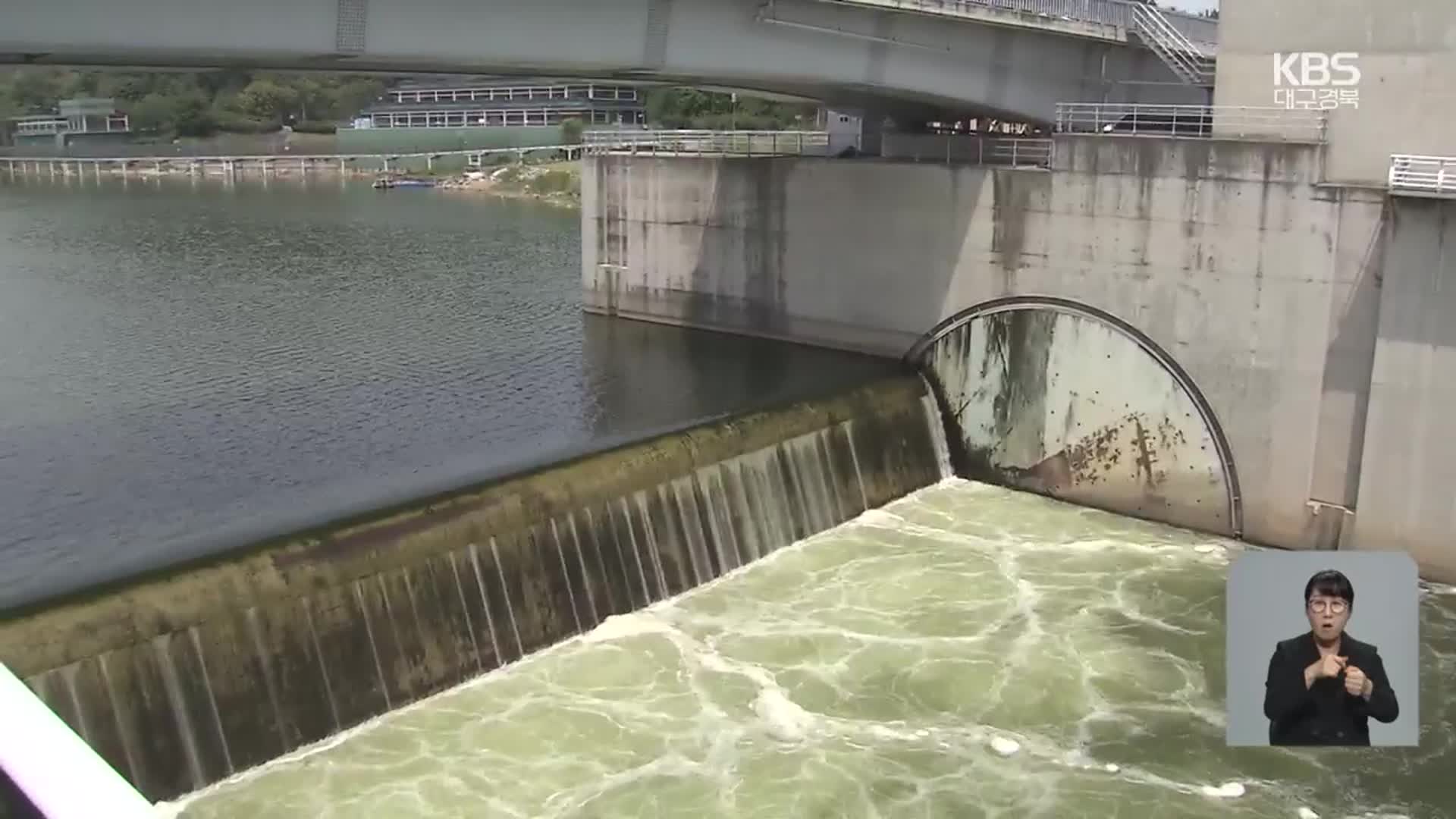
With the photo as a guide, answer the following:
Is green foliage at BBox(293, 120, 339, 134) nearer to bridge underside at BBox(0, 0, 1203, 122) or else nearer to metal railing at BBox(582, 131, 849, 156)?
metal railing at BBox(582, 131, 849, 156)

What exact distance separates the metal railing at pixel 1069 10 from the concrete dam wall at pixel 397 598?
25.5 feet

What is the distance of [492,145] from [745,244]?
79.4 metres

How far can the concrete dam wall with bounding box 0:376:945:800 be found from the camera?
12898mm

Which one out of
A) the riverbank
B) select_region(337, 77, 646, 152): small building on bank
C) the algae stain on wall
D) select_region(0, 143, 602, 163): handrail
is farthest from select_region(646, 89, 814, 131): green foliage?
the algae stain on wall

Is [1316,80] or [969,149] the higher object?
[1316,80]

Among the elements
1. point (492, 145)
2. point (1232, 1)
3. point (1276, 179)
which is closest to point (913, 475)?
point (1276, 179)

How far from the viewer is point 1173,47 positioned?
89.9 ft

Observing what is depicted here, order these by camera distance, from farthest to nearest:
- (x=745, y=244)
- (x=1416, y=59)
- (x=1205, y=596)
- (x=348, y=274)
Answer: (x=348, y=274) → (x=745, y=244) → (x=1416, y=59) → (x=1205, y=596)

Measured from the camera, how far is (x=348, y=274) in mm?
38781

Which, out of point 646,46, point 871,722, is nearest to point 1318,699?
point 871,722

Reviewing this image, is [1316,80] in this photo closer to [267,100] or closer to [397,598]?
[397,598]

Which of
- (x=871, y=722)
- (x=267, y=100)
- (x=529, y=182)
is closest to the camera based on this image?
(x=871, y=722)

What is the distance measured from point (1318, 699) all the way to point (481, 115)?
12281 cm

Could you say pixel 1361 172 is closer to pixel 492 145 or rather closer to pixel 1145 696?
pixel 1145 696
